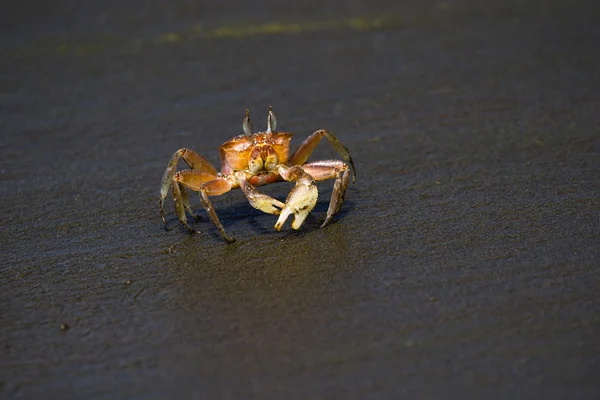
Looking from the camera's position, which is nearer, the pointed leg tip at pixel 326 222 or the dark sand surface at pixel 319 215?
the dark sand surface at pixel 319 215

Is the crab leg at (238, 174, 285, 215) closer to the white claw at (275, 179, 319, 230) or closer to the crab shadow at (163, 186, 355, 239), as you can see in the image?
the white claw at (275, 179, 319, 230)

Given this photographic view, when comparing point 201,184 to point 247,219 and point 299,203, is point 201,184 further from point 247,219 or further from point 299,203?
point 299,203

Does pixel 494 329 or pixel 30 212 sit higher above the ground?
pixel 30 212

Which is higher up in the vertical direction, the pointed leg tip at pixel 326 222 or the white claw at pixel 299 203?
the white claw at pixel 299 203

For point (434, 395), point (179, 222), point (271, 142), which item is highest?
point (271, 142)

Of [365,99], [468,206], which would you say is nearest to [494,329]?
[468,206]

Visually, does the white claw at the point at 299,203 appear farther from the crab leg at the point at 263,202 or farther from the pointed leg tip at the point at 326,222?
the pointed leg tip at the point at 326,222

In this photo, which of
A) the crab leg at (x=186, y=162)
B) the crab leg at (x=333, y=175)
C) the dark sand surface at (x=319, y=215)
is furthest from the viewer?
the crab leg at (x=186, y=162)

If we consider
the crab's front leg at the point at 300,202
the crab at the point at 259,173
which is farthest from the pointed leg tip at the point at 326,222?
the crab's front leg at the point at 300,202

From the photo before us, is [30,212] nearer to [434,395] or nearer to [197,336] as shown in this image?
[197,336]
